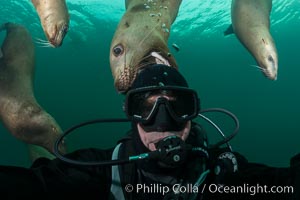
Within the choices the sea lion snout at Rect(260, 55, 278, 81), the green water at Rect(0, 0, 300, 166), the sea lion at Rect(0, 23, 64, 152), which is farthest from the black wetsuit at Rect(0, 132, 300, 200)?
the green water at Rect(0, 0, 300, 166)

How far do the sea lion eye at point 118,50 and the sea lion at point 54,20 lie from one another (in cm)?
88

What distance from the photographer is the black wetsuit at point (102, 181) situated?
201 cm

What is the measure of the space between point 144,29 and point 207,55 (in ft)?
121

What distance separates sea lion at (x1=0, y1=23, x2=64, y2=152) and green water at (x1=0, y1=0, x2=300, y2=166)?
13.0m

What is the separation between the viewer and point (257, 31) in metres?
6.80

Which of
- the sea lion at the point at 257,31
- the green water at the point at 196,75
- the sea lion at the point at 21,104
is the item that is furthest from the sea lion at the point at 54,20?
the green water at the point at 196,75

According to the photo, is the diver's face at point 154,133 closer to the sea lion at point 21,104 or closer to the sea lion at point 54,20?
the sea lion at point 54,20

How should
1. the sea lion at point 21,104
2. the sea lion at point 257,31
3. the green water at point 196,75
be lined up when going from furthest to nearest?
the green water at point 196,75 → the sea lion at point 257,31 → the sea lion at point 21,104

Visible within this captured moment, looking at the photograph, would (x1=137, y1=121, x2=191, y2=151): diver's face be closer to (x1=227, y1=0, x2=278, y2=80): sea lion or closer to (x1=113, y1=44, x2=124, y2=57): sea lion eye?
(x1=113, y1=44, x2=124, y2=57): sea lion eye

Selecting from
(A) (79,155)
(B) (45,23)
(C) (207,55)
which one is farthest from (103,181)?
(C) (207,55)

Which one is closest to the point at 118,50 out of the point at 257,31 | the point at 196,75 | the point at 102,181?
the point at 102,181

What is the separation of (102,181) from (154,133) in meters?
0.55

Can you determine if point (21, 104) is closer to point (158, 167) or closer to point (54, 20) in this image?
point (54, 20)

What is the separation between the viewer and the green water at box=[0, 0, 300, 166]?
75.9 feet
